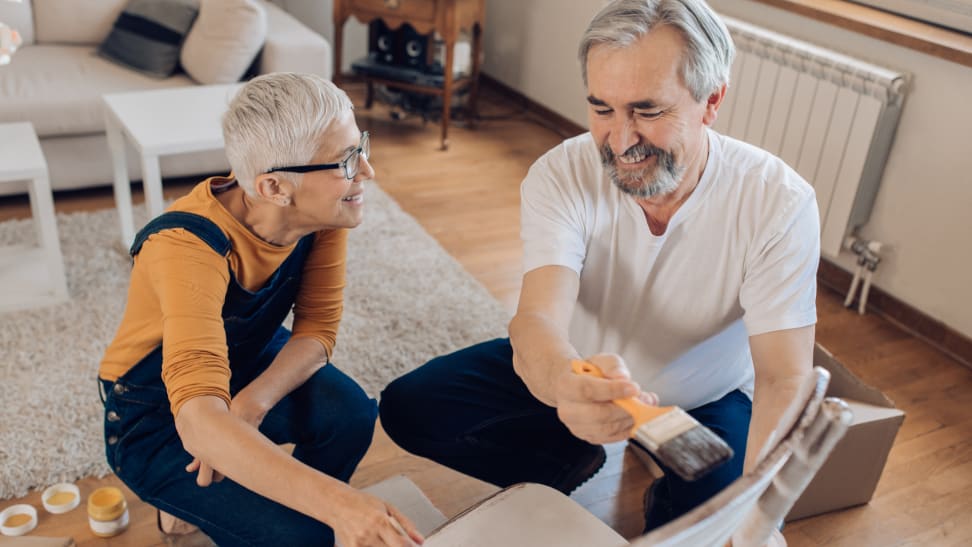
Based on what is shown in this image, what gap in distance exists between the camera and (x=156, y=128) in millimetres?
2469

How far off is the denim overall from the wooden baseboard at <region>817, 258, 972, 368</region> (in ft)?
5.84

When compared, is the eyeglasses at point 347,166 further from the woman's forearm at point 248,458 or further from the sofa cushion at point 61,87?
the sofa cushion at point 61,87

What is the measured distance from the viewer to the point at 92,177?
10.1 ft

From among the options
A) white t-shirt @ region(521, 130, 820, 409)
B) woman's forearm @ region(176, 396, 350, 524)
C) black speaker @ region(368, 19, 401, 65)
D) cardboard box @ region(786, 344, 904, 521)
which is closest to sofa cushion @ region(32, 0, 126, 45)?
black speaker @ region(368, 19, 401, 65)

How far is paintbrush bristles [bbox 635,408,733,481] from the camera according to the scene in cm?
79

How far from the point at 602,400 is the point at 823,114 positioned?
2.01 meters

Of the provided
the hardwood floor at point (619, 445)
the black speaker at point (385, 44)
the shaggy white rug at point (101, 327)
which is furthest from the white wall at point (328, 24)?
the shaggy white rug at point (101, 327)

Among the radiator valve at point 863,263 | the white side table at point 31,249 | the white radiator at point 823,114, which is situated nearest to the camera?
the white side table at point 31,249

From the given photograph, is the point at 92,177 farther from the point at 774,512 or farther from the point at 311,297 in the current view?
the point at 774,512

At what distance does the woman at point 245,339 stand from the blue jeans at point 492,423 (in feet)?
0.50

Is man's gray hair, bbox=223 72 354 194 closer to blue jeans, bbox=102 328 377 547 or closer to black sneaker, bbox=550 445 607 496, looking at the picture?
blue jeans, bbox=102 328 377 547

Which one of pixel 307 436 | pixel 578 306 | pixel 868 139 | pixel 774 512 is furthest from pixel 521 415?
pixel 868 139

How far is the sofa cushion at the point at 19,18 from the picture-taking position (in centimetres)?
325

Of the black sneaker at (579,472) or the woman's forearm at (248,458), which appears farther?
the black sneaker at (579,472)
